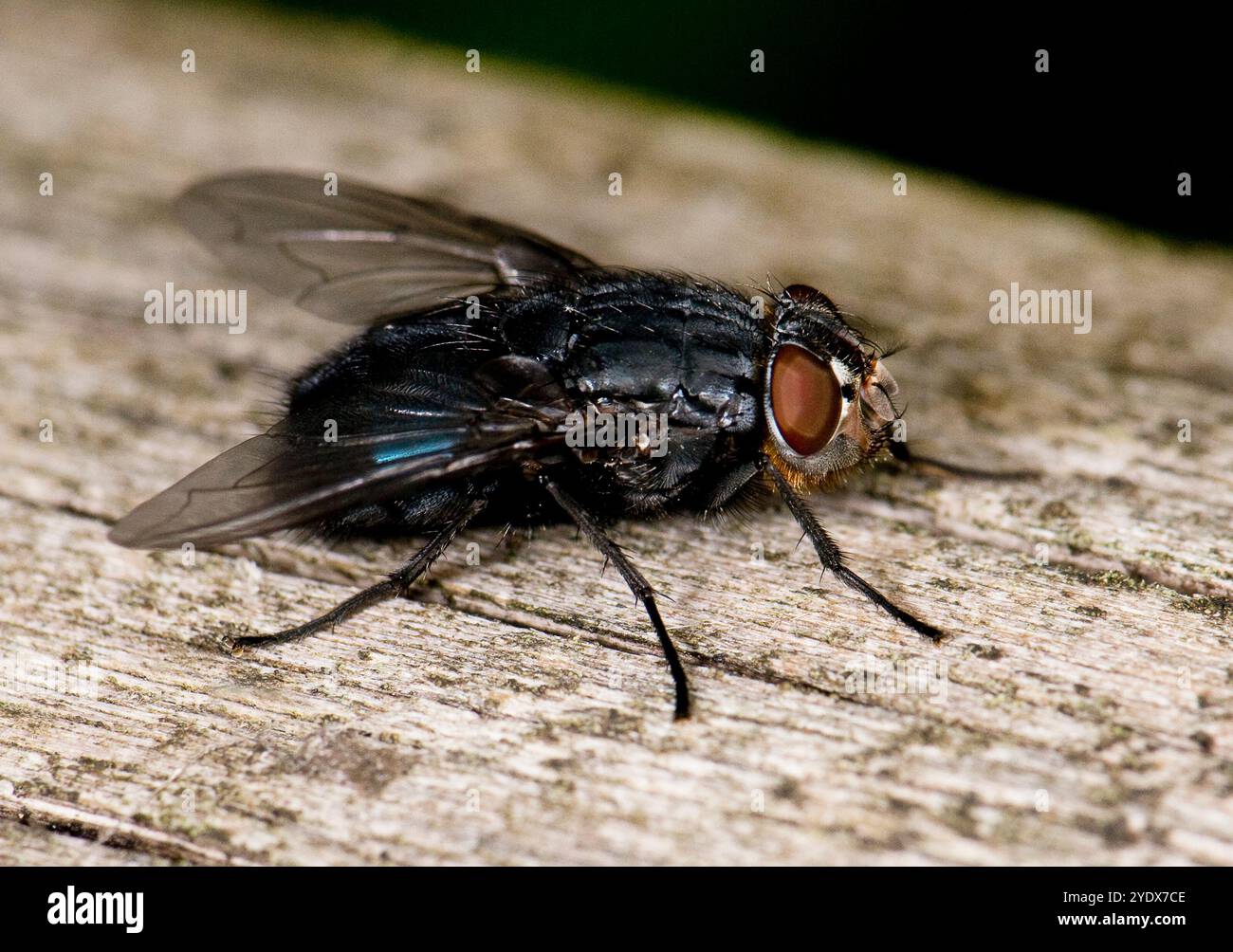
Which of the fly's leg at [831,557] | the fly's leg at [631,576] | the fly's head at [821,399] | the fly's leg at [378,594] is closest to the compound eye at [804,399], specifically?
the fly's head at [821,399]

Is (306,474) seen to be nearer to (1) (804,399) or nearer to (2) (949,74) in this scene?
(1) (804,399)

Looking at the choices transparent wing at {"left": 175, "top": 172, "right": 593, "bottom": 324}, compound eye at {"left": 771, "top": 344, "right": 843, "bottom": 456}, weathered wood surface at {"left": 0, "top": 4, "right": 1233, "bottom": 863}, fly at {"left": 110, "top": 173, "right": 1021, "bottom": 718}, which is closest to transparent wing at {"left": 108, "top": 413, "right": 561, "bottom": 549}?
fly at {"left": 110, "top": 173, "right": 1021, "bottom": 718}

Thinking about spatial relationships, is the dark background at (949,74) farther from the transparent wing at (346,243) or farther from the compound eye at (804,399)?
the compound eye at (804,399)

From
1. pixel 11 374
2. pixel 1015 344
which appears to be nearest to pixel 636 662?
pixel 1015 344

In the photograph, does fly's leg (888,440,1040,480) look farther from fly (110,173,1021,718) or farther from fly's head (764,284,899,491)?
fly's head (764,284,899,491)

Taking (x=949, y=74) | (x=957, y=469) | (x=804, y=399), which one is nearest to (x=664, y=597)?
(x=804, y=399)

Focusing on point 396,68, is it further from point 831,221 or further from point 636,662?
point 636,662
